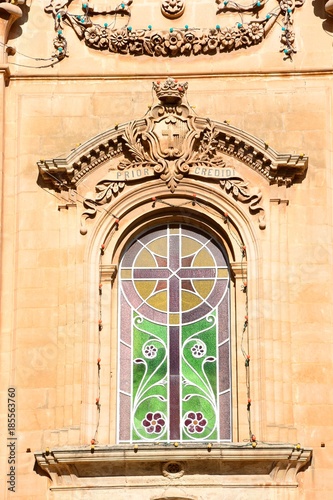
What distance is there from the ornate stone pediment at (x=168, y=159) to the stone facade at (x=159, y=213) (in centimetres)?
2

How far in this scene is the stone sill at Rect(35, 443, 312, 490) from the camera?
23375 millimetres

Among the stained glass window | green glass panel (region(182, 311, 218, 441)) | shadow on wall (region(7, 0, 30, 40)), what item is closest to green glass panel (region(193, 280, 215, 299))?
the stained glass window

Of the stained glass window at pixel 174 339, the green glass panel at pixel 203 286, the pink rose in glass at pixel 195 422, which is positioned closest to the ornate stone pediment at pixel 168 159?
the stained glass window at pixel 174 339

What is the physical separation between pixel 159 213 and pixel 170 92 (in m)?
1.74

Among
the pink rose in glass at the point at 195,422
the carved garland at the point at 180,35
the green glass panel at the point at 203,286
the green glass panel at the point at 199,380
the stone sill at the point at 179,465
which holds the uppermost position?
the carved garland at the point at 180,35

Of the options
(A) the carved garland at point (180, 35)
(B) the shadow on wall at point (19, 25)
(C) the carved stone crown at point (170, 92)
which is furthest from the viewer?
(B) the shadow on wall at point (19, 25)

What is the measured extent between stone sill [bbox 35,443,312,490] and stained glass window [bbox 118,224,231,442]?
0.93m

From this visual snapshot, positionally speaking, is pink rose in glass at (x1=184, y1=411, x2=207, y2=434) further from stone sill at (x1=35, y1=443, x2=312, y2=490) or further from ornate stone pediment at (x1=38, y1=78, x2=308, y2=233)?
ornate stone pediment at (x1=38, y1=78, x2=308, y2=233)

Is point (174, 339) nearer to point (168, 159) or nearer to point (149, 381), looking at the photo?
Answer: point (149, 381)

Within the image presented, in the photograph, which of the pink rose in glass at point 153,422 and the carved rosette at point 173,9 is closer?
the pink rose in glass at point 153,422

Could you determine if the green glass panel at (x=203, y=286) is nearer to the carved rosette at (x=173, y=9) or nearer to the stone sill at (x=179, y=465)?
the stone sill at (x=179, y=465)

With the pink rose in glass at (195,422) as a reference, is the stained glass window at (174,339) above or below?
above

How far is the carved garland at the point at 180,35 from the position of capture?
25828 mm

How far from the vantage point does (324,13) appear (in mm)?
26000
